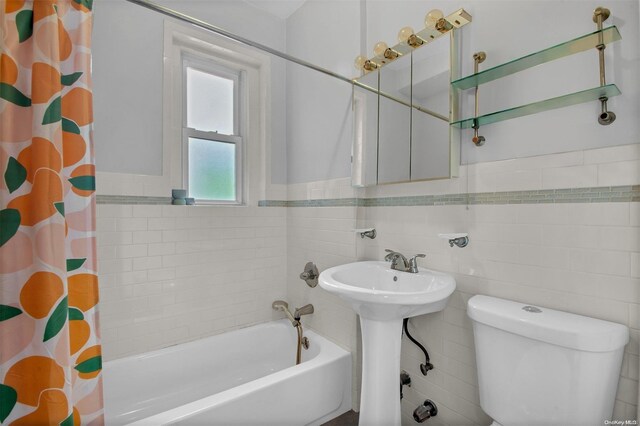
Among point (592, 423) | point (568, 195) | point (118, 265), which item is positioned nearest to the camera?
point (592, 423)

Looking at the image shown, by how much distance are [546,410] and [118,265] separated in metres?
2.08

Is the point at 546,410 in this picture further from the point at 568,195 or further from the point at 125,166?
the point at 125,166

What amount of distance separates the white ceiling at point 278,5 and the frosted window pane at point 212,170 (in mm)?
1067

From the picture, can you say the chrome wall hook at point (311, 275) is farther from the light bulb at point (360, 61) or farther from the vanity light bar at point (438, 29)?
the vanity light bar at point (438, 29)

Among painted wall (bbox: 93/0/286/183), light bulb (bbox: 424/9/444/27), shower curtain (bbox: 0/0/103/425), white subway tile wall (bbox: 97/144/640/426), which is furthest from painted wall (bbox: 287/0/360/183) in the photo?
shower curtain (bbox: 0/0/103/425)

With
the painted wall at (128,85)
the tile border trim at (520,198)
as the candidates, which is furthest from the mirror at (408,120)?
the painted wall at (128,85)

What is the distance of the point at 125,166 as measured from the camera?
1888 millimetres

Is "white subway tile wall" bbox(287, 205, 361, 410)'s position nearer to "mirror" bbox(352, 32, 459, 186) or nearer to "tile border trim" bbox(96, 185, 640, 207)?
"tile border trim" bbox(96, 185, 640, 207)

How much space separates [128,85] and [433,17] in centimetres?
173

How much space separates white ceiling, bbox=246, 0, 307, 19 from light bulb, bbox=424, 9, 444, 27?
1.23m

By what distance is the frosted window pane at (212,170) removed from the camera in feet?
7.60

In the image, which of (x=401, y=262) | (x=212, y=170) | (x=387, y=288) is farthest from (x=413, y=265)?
(x=212, y=170)

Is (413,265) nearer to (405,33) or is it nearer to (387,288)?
(387,288)

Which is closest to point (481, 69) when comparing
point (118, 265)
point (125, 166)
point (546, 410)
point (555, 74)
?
point (555, 74)
